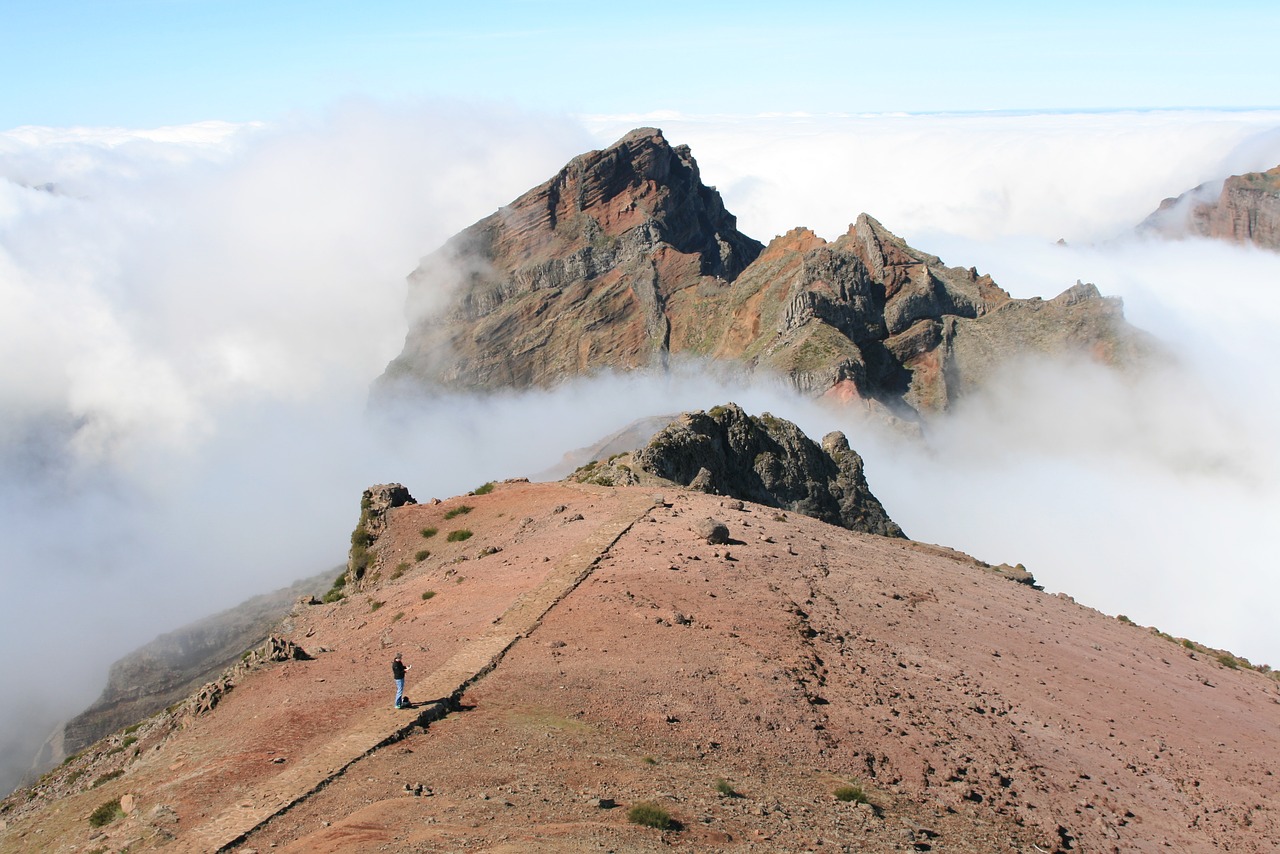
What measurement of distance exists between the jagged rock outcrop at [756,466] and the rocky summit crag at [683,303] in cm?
6614

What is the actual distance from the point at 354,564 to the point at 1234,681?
121ft

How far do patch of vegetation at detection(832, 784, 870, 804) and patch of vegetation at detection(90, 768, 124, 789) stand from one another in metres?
17.4

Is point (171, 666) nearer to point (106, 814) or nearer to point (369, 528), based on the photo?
point (369, 528)

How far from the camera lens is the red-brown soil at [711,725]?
68.3 ft

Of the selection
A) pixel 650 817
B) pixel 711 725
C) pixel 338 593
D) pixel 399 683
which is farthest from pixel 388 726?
pixel 338 593

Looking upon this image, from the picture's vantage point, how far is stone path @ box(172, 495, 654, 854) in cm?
2008

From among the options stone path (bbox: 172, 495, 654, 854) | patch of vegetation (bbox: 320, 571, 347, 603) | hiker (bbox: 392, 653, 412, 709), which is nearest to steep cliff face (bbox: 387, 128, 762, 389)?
patch of vegetation (bbox: 320, 571, 347, 603)

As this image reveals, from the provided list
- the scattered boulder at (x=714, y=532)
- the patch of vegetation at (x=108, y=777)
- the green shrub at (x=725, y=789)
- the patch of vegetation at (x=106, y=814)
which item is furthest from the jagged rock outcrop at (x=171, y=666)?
the green shrub at (x=725, y=789)

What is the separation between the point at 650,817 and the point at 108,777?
50.2 feet

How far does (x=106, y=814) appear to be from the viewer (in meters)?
23.0

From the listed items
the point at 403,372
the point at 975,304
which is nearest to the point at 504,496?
the point at 975,304

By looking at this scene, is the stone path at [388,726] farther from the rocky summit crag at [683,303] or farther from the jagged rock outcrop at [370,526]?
the rocky summit crag at [683,303]

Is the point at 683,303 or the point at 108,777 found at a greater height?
the point at 683,303

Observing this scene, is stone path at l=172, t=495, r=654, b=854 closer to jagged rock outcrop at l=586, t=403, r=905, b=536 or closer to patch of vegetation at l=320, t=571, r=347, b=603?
patch of vegetation at l=320, t=571, r=347, b=603
